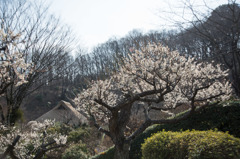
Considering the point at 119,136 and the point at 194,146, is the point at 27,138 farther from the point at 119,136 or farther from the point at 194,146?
the point at 194,146

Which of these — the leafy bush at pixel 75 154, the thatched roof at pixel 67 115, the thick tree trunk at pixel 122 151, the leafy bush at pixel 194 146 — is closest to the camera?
the leafy bush at pixel 194 146

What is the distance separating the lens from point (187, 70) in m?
7.52

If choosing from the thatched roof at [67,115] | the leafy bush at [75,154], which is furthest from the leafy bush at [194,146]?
the thatched roof at [67,115]

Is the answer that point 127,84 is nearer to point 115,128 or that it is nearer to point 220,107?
point 115,128

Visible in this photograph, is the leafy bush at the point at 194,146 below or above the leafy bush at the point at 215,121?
above

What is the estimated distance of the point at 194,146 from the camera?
3.58 meters

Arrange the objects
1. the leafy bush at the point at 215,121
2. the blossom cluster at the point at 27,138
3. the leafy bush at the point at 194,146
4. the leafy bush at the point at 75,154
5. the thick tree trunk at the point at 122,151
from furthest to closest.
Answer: the leafy bush at the point at 75,154 → the blossom cluster at the point at 27,138 → the leafy bush at the point at 215,121 → the thick tree trunk at the point at 122,151 → the leafy bush at the point at 194,146

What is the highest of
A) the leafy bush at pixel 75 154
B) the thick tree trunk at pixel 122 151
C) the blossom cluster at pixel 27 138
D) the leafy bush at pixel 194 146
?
the blossom cluster at pixel 27 138

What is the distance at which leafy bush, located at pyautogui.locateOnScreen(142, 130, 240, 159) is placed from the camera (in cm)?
319

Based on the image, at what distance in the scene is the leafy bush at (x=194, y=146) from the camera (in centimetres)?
319

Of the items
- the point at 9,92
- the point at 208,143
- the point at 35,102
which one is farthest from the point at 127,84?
the point at 35,102

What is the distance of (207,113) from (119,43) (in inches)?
1183

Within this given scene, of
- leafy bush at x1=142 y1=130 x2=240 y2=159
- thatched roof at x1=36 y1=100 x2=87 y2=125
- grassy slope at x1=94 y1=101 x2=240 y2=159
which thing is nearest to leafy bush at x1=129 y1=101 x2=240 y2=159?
grassy slope at x1=94 y1=101 x2=240 y2=159

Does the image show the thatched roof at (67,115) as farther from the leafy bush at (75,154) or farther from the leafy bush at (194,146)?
the leafy bush at (194,146)
